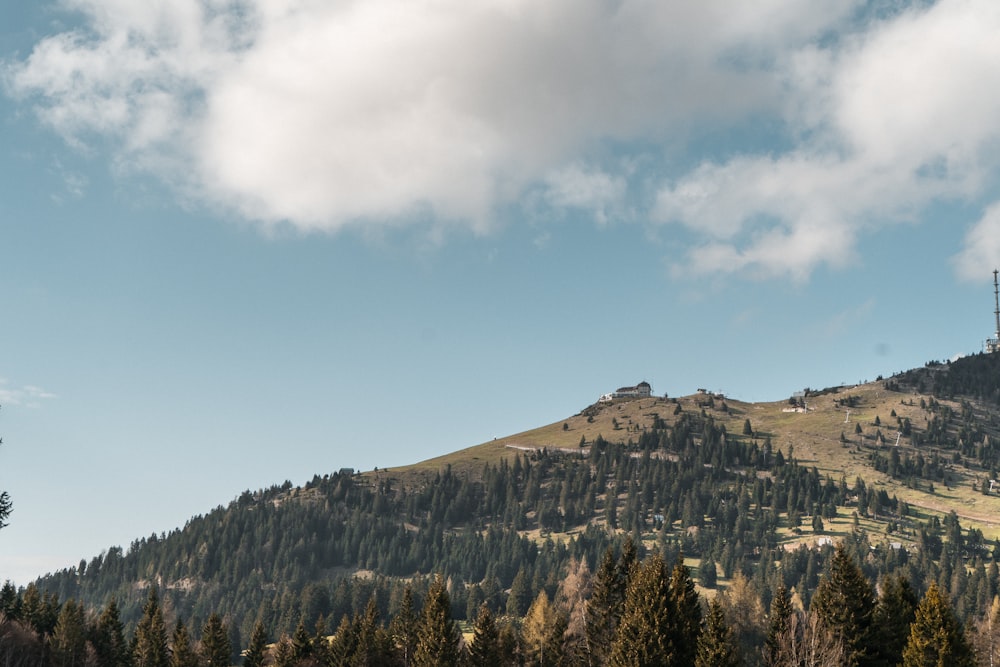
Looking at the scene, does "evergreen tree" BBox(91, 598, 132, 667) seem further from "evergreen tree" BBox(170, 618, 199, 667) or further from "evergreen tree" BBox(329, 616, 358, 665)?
"evergreen tree" BBox(329, 616, 358, 665)

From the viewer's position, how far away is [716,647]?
7388 centimetres

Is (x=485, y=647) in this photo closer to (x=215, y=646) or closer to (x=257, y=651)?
(x=257, y=651)

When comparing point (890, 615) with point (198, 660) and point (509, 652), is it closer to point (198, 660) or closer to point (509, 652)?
Result: point (509, 652)

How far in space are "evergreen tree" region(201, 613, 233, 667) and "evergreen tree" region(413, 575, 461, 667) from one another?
4418 cm

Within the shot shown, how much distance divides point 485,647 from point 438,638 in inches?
338

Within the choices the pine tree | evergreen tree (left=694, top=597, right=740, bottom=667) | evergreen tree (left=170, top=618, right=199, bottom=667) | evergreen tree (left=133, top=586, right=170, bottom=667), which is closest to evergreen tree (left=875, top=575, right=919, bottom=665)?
the pine tree

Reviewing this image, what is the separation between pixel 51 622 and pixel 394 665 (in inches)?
2559

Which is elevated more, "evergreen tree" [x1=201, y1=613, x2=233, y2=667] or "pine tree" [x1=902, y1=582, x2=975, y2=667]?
"pine tree" [x1=902, y1=582, x2=975, y2=667]

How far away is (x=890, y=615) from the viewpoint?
8556 cm

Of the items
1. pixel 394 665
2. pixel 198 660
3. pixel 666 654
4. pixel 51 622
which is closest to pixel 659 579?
pixel 666 654

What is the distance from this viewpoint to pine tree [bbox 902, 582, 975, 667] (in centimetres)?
7581

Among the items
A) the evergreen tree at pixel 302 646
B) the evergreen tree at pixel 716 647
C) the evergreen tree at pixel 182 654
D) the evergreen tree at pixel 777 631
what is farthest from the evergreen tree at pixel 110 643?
the evergreen tree at pixel 716 647

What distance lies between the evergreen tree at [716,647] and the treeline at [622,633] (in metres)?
0.10

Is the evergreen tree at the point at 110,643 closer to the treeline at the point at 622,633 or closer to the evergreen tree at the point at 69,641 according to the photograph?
the treeline at the point at 622,633
